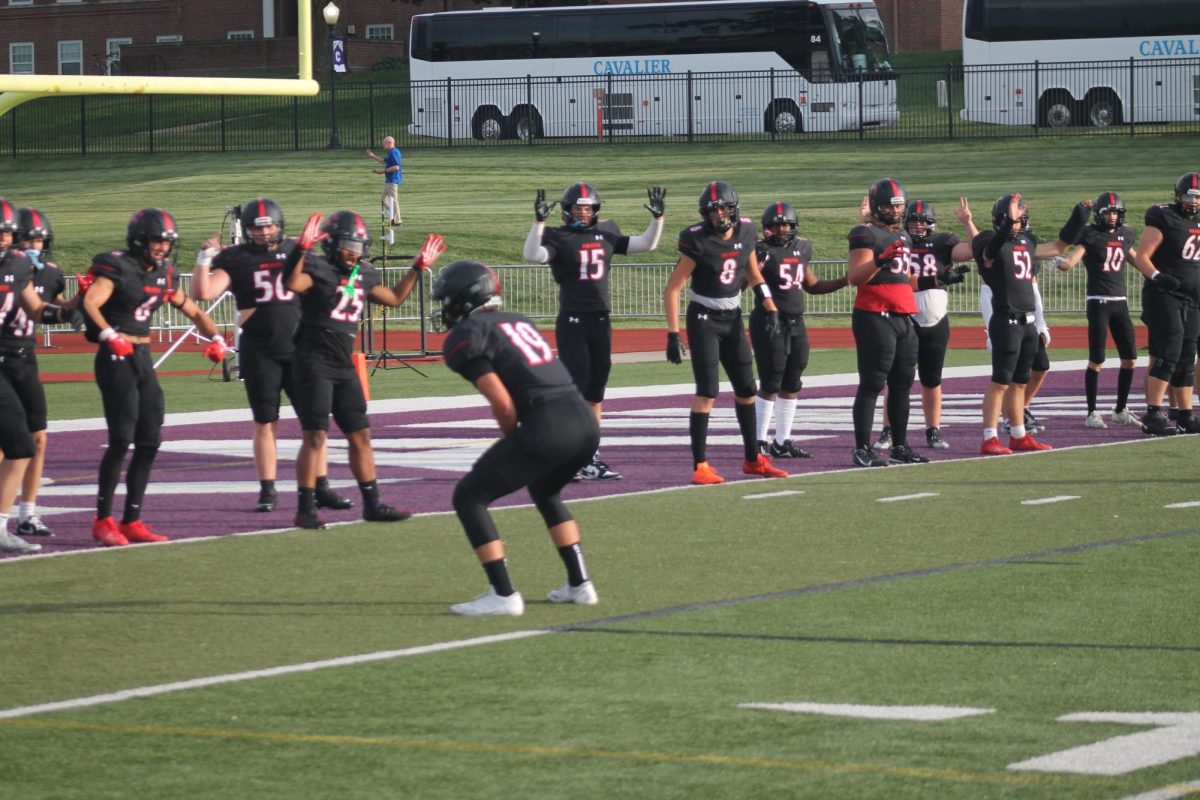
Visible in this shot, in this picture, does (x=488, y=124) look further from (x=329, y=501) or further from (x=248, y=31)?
(x=329, y=501)

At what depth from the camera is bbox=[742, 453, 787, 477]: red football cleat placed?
46.3 ft

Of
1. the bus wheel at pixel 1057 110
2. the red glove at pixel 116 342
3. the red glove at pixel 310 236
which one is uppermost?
the bus wheel at pixel 1057 110

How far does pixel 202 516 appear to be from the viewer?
12.5 m

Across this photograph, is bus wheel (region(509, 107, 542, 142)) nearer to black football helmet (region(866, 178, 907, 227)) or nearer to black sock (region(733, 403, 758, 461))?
black football helmet (region(866, 178, 907, 227))

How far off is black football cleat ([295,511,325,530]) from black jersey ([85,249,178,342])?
1340 millimetres

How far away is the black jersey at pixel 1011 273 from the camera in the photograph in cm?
1520

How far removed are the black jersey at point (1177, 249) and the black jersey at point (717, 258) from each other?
4.27 metres

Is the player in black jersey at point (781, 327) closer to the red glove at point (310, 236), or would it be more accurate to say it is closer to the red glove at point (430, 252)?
the red glove at point (430, 252)

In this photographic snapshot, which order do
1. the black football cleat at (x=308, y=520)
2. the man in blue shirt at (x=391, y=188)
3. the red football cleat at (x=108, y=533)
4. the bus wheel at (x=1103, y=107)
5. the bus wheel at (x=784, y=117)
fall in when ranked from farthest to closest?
the bus wheel at (x=784, y=117)
the bus wheel at (x=1103, y=107)
the man in blue shirt at (x=391, y=188)
the black football cleat at (x=308, y=520)
the red football cleat at (x=108, y=533)

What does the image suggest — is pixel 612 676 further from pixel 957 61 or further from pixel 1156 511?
pixel 957 61

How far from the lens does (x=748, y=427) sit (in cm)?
1403

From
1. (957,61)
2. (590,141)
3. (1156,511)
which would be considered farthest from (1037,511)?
(957,61)

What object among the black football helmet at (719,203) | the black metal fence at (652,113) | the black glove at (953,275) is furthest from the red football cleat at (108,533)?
the black metal fence at (652,113)

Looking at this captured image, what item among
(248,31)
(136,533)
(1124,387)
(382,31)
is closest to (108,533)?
(136,533)
